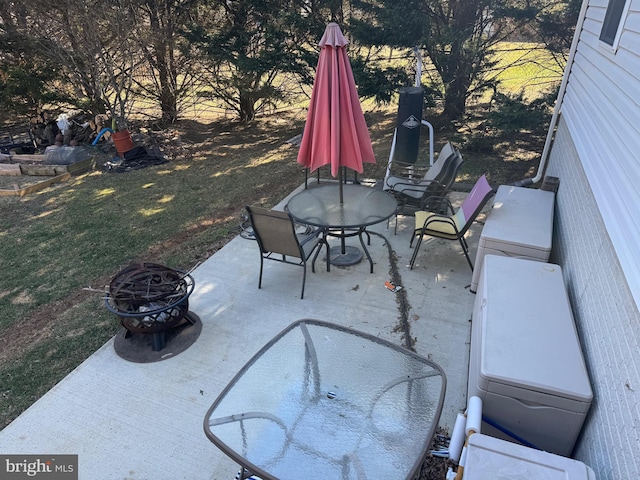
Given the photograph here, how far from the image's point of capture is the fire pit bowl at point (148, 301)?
3289 millimetres

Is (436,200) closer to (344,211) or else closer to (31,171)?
(344,211)

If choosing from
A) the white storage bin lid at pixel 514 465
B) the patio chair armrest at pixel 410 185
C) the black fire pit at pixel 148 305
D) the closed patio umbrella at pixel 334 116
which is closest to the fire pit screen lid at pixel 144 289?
the black fire pit at pixel 148 305

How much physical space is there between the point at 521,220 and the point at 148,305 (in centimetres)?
341

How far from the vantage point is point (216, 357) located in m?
3.43

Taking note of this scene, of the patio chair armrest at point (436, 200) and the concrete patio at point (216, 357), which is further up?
the patio chair armrest at point (436, 200)

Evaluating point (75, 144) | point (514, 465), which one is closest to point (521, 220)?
point (514, 465)

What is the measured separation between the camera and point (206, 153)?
9.35 metres

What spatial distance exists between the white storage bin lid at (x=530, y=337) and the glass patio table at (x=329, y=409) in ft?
1.20

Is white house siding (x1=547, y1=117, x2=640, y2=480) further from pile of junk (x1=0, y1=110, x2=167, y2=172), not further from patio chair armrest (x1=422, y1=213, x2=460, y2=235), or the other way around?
pile of junk (x1=0, y1=110, x2=167, y2=172)

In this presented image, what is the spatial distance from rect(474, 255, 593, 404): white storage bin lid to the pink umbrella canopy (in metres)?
1.78

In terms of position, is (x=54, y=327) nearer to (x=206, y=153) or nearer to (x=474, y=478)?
(x=474, y=478)

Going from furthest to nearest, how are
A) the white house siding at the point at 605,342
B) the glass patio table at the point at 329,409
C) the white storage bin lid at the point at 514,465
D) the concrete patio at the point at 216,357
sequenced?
the concrete patio at the point at 216,357
the glass patio table at the point at 329,409
the white house siding at the point at 605,342
the white storage bin lid at the point at 514,465

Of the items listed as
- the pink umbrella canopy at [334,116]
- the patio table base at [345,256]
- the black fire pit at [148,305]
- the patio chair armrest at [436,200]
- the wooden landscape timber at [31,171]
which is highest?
the pink umbrella canopy at [334,116]

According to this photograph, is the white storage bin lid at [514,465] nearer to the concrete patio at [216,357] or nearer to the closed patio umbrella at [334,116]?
the concrete patio at [216,357]
